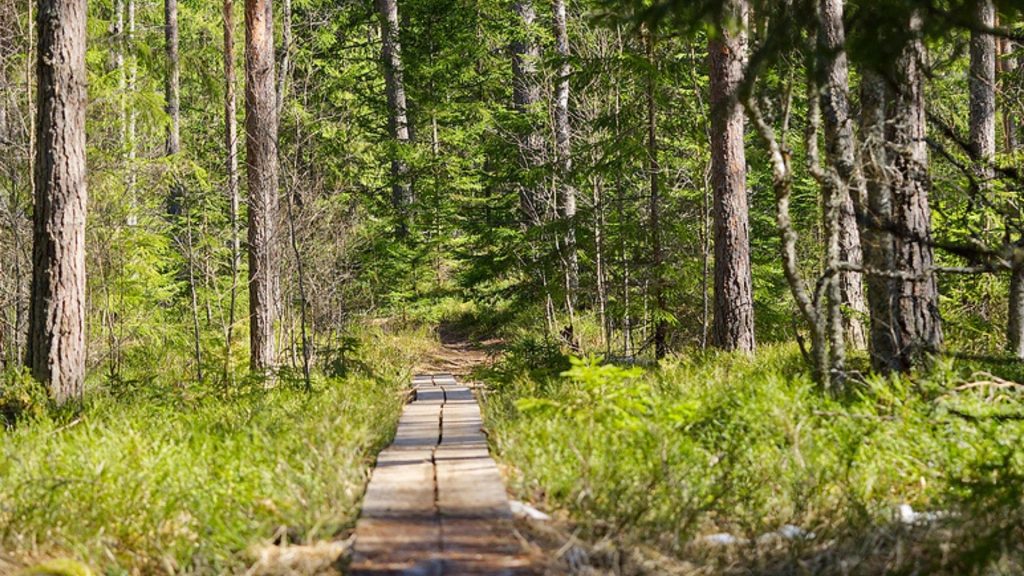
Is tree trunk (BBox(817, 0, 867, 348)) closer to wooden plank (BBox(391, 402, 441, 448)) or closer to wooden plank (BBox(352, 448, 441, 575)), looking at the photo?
wooden plank (BBox(352, 448, 441, 575))

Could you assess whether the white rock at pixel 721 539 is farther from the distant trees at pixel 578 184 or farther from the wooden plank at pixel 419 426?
the wooden plank at pixel 419 426

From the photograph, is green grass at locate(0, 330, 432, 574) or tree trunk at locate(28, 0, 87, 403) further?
tree trunk at locate(28, 0, 87, 403)

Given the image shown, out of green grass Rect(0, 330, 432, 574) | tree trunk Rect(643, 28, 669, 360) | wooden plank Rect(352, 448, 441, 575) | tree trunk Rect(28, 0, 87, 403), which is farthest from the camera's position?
tree trunk Rect(643, 28, 669, 360)

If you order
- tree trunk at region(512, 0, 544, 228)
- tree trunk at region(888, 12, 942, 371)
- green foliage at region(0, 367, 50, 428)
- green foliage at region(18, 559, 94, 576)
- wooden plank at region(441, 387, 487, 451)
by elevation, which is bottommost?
green foliage at region(18, 559, 94, 576)

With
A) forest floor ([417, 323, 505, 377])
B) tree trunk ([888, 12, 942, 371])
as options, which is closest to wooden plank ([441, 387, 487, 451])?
tree trunk ([888, 12, 942, 371])

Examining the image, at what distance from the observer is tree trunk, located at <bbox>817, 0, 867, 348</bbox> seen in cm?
466

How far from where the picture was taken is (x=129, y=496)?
500cm

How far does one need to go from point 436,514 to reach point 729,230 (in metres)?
7.50

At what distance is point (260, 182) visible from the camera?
43.5 feet

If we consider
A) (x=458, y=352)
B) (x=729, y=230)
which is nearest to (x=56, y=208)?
(x=729, y=230)

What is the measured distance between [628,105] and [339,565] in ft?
31.7

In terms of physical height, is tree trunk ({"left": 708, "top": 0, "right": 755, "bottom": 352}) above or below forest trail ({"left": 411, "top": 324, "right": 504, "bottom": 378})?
above

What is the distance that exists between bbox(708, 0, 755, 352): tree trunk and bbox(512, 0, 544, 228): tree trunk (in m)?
3.32

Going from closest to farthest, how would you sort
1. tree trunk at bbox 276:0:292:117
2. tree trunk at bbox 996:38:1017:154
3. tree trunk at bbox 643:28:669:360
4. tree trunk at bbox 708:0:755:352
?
tree trunk at bbox 708:0:755:352
tree trunk at bbox 643:28:669:360
tree trunk at bbox 276:0:292:117
tree trunk at bbox 996:38:1017:154
